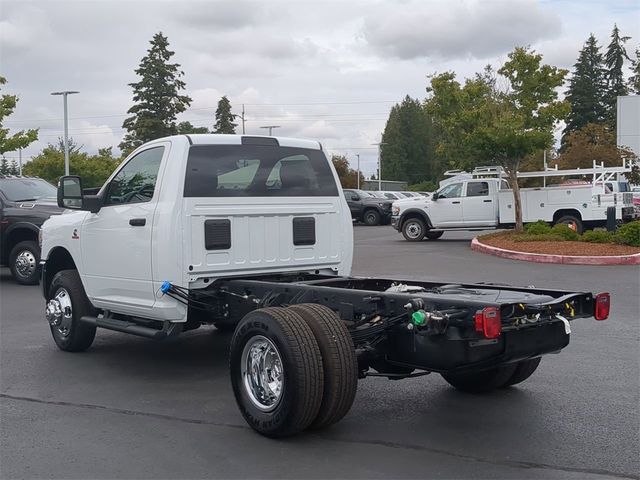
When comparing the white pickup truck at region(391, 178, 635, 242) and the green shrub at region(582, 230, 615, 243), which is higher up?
the white pickup truck at region(391, 178, 635, 242)

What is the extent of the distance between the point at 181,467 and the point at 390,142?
91188 mm

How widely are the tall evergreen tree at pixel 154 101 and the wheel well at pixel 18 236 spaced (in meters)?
41.3

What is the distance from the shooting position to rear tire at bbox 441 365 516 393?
602cm

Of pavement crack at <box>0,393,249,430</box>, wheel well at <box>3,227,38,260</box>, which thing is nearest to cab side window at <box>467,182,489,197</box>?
wheel well at <box>3,227,38,260</box>

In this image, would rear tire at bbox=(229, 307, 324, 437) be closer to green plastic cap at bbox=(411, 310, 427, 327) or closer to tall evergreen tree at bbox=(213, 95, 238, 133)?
green plastic cap at bbox=(411, 310, 427, 327)

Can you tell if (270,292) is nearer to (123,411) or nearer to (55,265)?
(123,411)

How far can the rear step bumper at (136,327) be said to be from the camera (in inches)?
253

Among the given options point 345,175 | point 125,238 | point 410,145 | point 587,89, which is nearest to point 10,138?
point 125,238

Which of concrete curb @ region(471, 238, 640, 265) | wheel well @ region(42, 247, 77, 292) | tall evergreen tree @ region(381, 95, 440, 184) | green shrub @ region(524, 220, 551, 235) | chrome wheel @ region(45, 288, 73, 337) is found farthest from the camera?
tall evergreen tree @ region(381, 95, 440, 184)

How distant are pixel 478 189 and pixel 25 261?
13815 mm

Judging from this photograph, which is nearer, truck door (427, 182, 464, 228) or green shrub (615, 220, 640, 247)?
green shrub (615, 220, 640, 247)

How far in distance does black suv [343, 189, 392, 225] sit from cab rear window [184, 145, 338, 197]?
26.8 m

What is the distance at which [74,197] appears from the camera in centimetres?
725

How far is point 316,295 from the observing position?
216 inches
